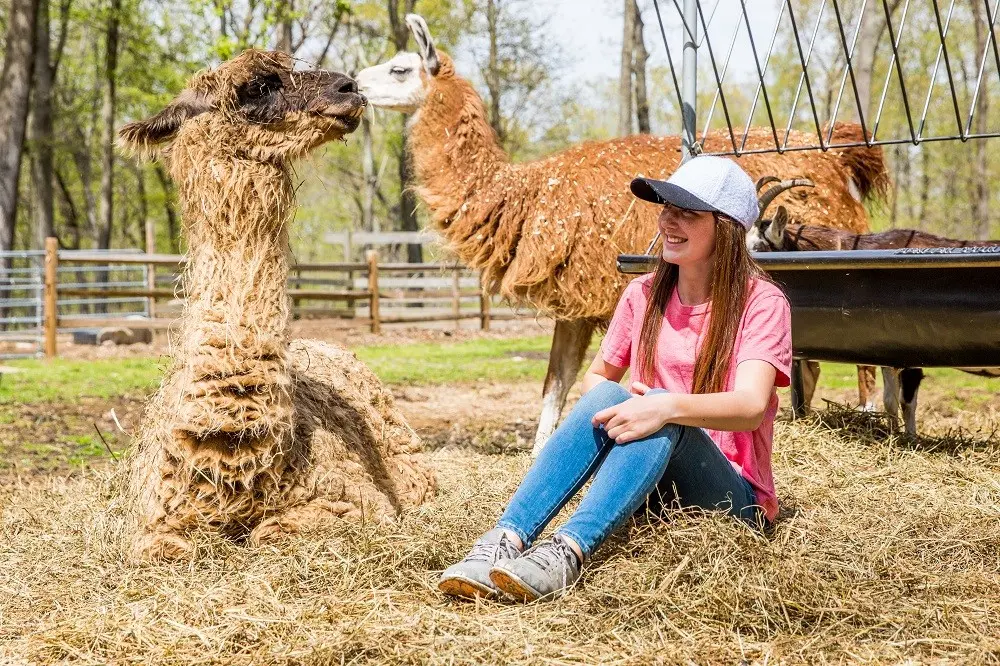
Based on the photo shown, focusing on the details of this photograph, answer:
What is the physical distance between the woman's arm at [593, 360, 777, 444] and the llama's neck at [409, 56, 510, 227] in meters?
3.53

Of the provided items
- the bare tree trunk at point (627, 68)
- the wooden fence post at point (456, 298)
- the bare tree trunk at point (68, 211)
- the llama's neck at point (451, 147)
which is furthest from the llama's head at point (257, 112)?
the bare tree trunk at point (68, 211)

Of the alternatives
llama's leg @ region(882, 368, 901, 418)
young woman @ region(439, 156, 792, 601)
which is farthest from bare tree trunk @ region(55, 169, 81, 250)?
young woman @ region(439, 156, 792, 601)

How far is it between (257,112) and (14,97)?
14217 mm

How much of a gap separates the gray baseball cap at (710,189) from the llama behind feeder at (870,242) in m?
2.56

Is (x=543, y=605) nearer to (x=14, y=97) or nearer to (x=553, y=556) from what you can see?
(x=553, y=556)

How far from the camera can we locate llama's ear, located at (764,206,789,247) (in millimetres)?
5488

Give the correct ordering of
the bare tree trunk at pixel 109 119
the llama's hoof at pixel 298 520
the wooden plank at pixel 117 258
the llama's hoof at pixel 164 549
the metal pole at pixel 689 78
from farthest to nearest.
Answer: the bare tree trunk at pixel 109 119 < the wooden plank at pixel 117 258 < the metal pole at pixel 689 78 < the llama's hoof at pixel 298 520 < the llama's hoof at pixel 164 549

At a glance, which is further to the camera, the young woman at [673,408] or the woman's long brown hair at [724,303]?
the woman's long brown hair at [724,303]

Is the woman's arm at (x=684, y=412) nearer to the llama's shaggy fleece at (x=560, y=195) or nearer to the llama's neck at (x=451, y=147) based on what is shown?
the llama's shaggy fleece at (x=560, y=195)

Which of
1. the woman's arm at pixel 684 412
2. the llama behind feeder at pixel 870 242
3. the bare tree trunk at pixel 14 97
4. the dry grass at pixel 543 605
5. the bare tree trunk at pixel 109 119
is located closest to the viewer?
the dry grass at pixel 543 605

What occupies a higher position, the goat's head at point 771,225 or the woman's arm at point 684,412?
the goat's head at point 771,225

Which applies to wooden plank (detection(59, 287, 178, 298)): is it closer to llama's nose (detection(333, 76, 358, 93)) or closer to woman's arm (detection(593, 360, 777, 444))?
llama's nose (detection(333, 76, 358, 93))

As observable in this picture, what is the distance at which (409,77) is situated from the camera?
6602 millimetres

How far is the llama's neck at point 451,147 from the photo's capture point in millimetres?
6145
